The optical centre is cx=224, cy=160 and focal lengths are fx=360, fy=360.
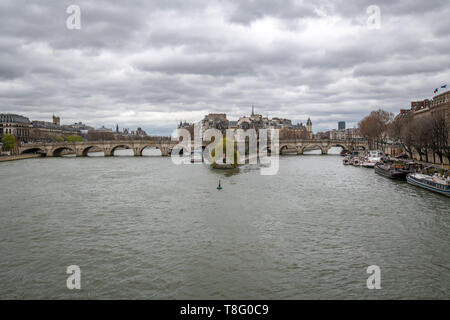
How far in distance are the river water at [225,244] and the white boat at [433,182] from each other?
785 millimetres

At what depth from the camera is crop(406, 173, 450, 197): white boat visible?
25.3 meters

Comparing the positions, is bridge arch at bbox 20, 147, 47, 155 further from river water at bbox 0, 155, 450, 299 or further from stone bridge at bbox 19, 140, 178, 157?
river water at bbox 0, 155, 450, 299

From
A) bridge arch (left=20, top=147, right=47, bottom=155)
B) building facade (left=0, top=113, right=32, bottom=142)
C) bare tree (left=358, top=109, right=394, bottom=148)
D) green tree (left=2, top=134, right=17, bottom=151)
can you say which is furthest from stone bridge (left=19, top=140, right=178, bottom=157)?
bare tree (left=358, top=109, right=394, bottom=148)

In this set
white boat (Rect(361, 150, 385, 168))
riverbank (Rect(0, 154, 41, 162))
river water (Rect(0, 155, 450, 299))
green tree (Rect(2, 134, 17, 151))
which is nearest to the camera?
river water (Rect(0, 155, 450, 299))

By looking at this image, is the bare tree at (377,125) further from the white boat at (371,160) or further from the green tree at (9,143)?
the green tree at (9,143)

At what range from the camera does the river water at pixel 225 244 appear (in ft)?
35.9

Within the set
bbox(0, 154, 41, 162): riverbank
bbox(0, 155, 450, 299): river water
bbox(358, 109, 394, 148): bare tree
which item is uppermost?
bbox(358, 109, 394, 148): bare tree

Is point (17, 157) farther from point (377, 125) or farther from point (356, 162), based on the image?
point (377, 125)

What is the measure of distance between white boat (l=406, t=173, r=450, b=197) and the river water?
0.78 metres

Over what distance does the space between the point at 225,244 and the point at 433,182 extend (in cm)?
1984

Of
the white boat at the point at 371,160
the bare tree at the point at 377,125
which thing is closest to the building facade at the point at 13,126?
the bare tree at the point at 377,125

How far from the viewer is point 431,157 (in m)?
44.5

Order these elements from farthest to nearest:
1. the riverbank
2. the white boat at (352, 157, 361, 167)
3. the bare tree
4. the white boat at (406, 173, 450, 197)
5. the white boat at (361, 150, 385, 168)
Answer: the bare tree, the riverbank, the white boat at (352, 157, 361, 167), the white boat at (361, 150, 385, 168), the white boat at (406, 173, 450, 197)
